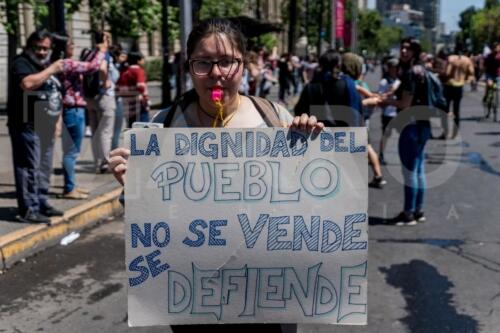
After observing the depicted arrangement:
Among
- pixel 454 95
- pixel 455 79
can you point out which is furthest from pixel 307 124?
pixel 455 79

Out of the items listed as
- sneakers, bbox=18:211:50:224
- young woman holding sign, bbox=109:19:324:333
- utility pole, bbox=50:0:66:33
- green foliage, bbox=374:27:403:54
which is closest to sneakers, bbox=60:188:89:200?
sneakers, bbox=18:211:50:224

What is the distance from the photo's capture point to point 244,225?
233 cm

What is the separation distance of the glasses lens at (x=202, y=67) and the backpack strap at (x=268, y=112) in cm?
26

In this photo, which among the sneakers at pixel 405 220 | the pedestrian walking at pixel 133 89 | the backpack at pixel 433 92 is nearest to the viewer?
the backpack at pixel 433 92

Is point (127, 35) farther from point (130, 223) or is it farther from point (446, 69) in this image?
point (130, 223)

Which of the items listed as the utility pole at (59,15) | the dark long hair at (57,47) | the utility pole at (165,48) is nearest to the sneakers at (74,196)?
the dark long hair at (57,47)

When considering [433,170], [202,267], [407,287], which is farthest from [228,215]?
[433,170]

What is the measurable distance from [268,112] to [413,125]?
4.27 meters

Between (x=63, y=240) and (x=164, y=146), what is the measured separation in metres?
4.25

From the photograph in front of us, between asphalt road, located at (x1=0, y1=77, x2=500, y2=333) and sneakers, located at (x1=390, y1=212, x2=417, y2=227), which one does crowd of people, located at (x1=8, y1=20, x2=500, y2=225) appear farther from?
asphalt road, located at (x1=0, y1=77, x2=500, y2=333)

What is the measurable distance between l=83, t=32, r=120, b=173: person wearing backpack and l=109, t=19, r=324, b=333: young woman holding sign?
5.74 metres

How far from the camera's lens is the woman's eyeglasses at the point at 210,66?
91.5 inches

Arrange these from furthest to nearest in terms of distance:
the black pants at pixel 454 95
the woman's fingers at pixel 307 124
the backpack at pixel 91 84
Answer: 1. the black pants at pixel 454 95
2. the backpack at pixel 91 84
3. the woman's fingers at pixel 307 124

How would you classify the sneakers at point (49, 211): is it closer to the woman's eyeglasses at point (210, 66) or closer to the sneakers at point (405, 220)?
the sneakers at point (405, 220)
